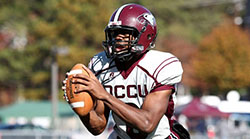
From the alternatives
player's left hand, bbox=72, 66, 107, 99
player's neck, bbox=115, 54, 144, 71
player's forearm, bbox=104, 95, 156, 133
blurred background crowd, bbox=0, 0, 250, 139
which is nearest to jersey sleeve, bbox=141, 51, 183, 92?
player's neck, bbox=115, 54, 144, 71

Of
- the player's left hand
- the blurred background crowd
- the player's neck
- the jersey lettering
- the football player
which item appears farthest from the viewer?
the blurred background crowd

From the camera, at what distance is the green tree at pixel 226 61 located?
34062mm

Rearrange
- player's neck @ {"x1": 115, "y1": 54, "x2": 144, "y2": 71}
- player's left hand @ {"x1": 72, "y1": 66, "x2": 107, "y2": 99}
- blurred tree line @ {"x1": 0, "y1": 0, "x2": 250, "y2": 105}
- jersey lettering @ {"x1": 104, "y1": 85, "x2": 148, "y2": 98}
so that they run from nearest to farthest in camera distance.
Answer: player's left hand @ {"x1": 72, "y1": 66, "x2": 107, "y2": 99} → jersey lettering @ {"x1": 104, "y1": 85, "x2": 148, "y2": 98} → player's neck @ {"x1": 115, "y1": 54, "x2": 144, "y2": 71} → blurred tree line @ {"x1": 0, "y1": 0, "x2": 250, "y2": 105}

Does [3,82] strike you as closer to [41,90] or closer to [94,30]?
[41,90]

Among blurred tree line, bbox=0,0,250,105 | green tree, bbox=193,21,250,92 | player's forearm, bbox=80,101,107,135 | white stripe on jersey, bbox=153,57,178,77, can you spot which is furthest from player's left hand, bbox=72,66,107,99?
green tree, bbox=193,21,250,92

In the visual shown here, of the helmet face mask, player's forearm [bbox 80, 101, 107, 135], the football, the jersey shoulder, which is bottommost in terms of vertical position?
player's forearm [bbox 80, 101, 107, 135]

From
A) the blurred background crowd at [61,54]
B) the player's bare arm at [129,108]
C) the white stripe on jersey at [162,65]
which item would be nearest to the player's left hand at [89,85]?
the player's bare arm at [129,108]

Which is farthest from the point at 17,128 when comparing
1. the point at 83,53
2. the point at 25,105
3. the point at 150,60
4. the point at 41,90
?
the point at 150,60

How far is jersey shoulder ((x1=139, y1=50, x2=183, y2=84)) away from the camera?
3990mm

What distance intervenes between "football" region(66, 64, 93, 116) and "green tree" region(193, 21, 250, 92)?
3047 cm

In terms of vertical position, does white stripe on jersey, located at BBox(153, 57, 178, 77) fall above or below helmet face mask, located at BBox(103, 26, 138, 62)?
below

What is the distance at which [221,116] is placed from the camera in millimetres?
24391

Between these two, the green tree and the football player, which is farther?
the green tree

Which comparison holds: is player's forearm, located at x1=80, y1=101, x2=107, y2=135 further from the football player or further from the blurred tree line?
the blurred tree line
